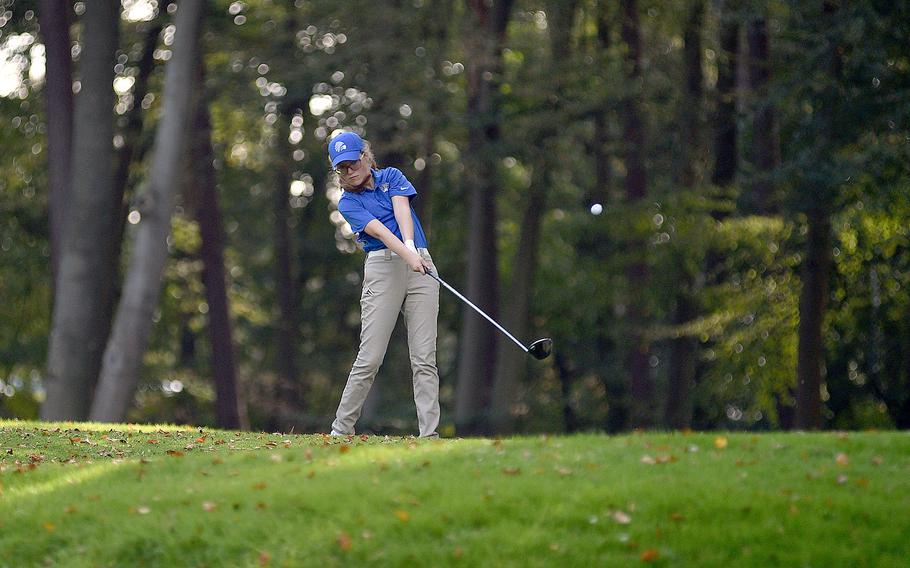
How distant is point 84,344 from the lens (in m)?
21.3

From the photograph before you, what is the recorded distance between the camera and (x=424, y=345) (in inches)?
416

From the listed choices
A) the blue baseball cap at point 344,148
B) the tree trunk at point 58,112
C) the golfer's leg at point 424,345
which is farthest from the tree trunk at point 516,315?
the blue baseball cap at point 344,148

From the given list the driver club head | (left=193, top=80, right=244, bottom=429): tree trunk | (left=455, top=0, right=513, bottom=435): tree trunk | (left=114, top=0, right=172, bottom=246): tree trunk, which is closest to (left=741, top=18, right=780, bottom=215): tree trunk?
(left=455, top=0, right=513, bottom=435): tree trunk

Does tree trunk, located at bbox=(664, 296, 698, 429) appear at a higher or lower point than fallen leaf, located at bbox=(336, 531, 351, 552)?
lower

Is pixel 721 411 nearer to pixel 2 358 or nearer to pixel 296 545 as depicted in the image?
pixel 2 358

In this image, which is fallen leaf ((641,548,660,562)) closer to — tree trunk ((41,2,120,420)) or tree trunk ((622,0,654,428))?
tree trunk ((41,2,120,420))

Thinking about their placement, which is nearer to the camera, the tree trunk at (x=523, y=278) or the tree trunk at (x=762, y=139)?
the tree trunk at (x=762, y=139)

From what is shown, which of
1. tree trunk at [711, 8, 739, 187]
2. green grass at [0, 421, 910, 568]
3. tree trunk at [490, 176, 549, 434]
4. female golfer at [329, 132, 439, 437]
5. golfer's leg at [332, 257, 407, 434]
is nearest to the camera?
green grass at [0, 421, 910, 568]

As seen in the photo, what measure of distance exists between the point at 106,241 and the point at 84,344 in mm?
1472

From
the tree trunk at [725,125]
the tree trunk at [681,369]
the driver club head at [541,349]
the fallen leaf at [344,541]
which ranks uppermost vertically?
the tree trunk at [725,125]

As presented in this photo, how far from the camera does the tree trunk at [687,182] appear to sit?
961 inches

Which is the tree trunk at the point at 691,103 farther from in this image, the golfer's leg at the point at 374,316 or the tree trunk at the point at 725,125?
the golfer's leg at the point at 374,316

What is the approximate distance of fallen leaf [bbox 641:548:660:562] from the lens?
7180 millimetres

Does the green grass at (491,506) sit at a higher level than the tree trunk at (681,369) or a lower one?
higher
